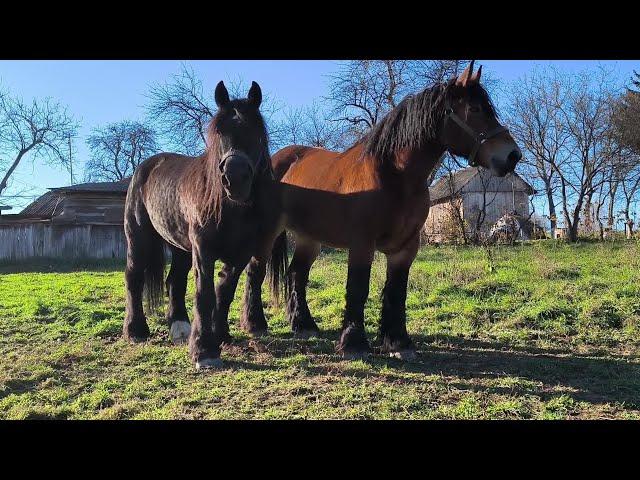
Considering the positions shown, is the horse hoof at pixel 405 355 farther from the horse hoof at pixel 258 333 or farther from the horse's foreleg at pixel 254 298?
the horse's foreleg at pixel 254 298

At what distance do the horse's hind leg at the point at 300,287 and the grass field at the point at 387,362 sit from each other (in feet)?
0.79

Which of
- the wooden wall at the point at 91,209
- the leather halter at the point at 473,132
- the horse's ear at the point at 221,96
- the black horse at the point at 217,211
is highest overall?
the wooden wall at the point at 91,209

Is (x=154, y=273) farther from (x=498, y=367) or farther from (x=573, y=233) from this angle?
(x=573, y=233)

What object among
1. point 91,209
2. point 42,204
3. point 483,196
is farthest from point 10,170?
point 483,196

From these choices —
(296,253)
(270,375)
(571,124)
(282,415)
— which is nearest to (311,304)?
(296,253)

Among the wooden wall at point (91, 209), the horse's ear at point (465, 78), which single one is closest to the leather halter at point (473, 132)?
the horse's ear at point (465, 78)

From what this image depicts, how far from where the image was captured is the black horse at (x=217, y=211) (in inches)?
170

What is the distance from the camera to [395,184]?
4672 mm

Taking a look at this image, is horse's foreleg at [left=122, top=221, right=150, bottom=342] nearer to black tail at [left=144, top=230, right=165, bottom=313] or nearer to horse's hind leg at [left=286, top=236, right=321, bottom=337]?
black tail at [left=144, top=230, right=165, bottom=313]

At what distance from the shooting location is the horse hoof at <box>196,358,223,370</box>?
14.8ft

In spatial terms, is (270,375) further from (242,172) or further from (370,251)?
(242,172)

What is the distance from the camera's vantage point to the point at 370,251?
464cm

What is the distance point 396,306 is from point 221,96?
8.85ft

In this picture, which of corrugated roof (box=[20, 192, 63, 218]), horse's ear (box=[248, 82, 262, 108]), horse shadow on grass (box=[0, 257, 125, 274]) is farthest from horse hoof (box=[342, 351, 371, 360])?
corrugated roof (box=[20, 192, 63, 218])
